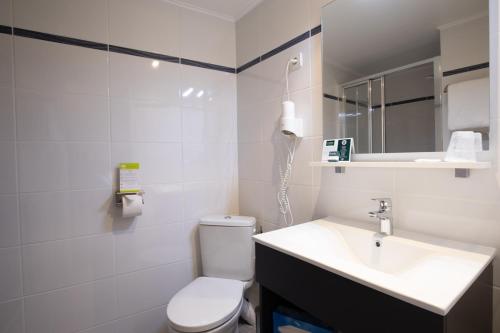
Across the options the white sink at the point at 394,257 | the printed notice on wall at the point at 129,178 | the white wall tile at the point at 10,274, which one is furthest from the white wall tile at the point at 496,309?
the white wall tile at the point at 10,274

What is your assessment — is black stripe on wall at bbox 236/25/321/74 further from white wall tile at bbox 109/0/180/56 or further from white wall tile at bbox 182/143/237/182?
white wall tile at bbox 182/143/237/182

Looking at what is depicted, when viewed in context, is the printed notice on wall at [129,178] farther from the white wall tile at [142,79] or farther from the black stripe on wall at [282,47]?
the black stripe on wall at [282,47]

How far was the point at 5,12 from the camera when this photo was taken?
128 centimetres

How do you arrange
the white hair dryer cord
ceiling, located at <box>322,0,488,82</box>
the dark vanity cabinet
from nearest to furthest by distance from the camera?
the dark vanity cabinet, ceiling, located at <box>322,0,488,82</box>, the white hair dryer cord

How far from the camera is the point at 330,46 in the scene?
50.9 inches

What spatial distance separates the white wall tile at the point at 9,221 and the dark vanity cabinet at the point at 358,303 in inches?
48.9

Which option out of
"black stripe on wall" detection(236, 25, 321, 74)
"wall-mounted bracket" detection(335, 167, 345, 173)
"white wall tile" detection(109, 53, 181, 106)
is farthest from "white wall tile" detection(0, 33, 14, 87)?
"wall-mounted bracket" detection(335, 167, 345, 173)

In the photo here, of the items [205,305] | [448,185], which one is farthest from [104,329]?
[448,185]

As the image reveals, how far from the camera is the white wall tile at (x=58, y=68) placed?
1.32 meters

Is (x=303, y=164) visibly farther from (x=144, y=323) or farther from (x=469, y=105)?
(x=144, y=323)

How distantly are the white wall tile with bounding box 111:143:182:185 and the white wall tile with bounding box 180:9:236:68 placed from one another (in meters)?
0.66

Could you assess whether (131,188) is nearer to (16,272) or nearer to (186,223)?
(186,223)

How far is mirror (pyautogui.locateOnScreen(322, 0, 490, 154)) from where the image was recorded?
88 cm

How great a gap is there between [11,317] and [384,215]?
1833 mm
